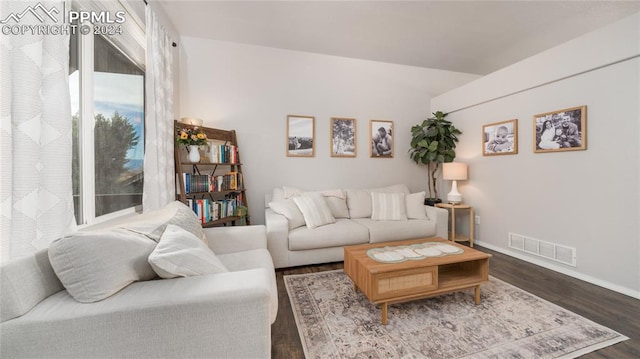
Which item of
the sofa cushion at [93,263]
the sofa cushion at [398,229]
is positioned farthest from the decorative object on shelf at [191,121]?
the sofa cushion at [398,229]

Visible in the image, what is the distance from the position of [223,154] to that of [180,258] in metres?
2.08

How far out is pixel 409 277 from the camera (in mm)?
1719

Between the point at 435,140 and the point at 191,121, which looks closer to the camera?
the point at 191,121

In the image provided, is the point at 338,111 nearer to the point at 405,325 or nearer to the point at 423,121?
the point at 423,121

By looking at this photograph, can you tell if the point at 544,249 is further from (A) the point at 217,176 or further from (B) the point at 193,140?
(B) the point at 193,140

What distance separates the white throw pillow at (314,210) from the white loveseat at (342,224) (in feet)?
0.14

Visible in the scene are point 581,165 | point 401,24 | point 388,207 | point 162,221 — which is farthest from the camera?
point 388,207

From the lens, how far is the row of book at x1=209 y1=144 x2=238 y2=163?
2.92 m

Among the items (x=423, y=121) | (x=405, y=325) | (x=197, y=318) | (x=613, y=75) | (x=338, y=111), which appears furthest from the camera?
(x=423, y=121)

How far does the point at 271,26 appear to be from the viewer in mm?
2887

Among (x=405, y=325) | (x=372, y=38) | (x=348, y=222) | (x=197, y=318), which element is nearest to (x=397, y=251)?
(x=405, y=325)

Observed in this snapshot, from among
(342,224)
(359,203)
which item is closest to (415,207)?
(359,203)

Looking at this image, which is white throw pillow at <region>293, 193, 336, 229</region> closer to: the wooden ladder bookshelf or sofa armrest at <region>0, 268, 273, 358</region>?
the wooden ladder bookshelf

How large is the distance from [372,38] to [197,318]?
3.50m
